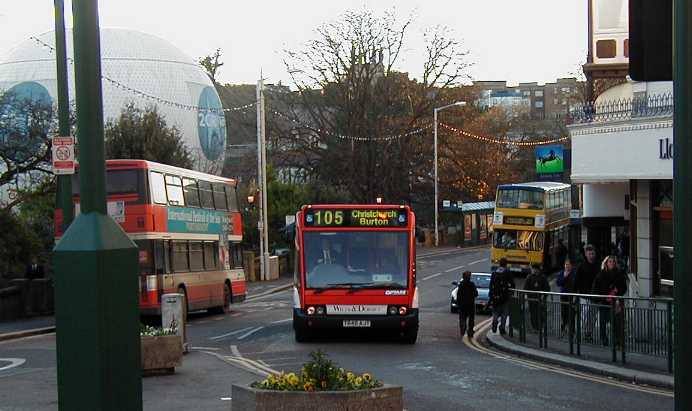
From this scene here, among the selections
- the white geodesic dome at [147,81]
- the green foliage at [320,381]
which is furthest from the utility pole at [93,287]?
the white geodesic dome at [147,81]

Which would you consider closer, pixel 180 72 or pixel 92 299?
pixel 92 299

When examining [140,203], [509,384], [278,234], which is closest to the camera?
[509,384]

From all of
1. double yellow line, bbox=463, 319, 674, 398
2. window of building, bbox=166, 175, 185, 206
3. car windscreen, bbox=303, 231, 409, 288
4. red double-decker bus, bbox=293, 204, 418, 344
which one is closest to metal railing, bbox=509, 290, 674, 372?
double yellow line, bbox=463, 319, 674, 398

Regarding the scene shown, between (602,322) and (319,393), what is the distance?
9.94 metres

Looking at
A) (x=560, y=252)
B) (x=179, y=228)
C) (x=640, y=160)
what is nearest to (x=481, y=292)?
(x=179, y=228)

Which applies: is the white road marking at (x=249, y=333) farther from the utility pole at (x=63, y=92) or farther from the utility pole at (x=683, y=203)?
the utility pole at (x=683, y=203)

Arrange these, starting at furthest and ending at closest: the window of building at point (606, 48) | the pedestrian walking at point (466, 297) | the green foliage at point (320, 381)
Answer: the window of building at point (606, 48) < the pedestrian walking at point (466, 297) < the green foliage at point (320, 381)

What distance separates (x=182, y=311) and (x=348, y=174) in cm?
4627

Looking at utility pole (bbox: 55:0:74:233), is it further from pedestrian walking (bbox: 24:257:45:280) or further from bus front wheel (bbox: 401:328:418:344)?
pedestrian walking (bbox: 24:257:45:280)

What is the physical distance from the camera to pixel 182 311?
1705 centimetres

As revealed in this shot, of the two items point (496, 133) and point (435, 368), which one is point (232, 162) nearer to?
point (496, 133)

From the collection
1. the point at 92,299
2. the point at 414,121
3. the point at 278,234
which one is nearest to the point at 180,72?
the point at 278,234

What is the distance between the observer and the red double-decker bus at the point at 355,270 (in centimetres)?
1942

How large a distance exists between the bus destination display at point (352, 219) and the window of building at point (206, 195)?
9.32m
